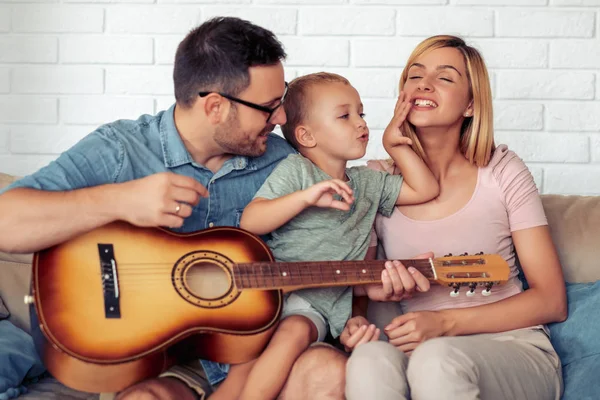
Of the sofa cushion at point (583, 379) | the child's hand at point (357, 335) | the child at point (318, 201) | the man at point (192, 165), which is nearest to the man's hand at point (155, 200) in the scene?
the man at point (192, 165)

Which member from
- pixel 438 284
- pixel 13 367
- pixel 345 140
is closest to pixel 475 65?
pixel 345 140

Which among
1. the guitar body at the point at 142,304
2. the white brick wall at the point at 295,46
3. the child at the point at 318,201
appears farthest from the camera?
the white brick wall at the point at 295,46

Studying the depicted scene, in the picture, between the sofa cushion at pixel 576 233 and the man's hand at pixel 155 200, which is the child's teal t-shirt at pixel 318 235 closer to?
the man's hand at pixel 155 200

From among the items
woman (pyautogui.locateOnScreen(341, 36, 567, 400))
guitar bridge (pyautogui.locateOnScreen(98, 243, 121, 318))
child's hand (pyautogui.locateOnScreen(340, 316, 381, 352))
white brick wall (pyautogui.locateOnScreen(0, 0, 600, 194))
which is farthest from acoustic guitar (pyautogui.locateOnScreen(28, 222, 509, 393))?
white brick wall (pyautogui.locateOnScreen(0, 0, 600, 194))

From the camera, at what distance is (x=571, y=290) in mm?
2225

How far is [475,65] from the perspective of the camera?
88.4 inches

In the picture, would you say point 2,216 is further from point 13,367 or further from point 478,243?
point 478,243

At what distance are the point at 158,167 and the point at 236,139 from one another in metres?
0.22

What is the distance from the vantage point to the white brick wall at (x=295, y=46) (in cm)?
281

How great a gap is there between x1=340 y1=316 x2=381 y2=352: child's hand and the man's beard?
53 centimetres

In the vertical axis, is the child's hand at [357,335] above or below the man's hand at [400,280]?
below

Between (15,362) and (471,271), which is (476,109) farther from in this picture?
(15,362)

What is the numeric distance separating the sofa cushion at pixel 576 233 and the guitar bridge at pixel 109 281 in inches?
53.6

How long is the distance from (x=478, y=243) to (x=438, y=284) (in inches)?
6.3
